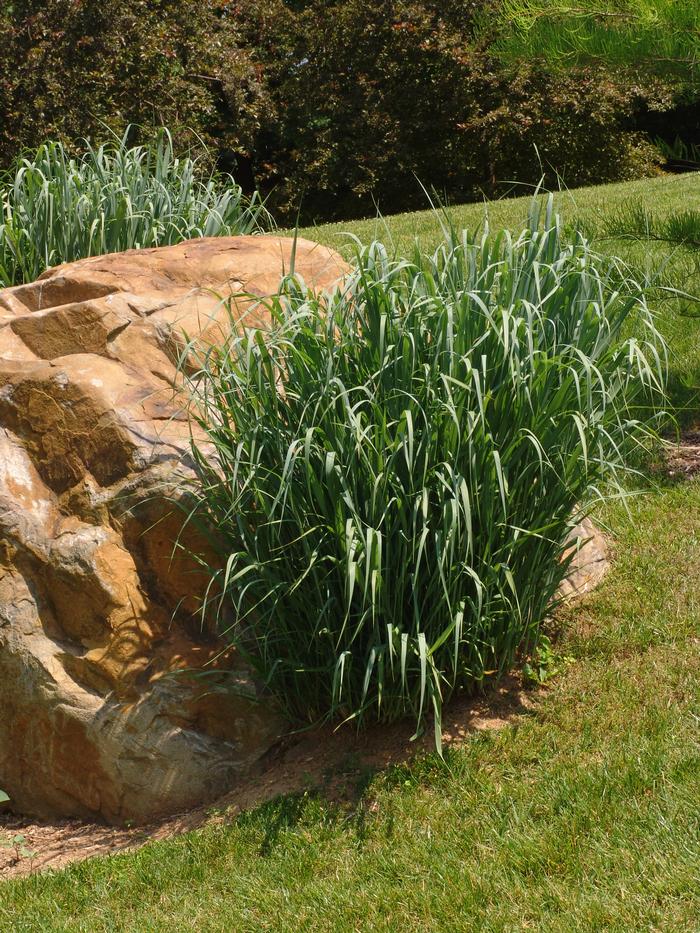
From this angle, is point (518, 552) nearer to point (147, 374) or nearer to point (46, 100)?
point (147, 374)

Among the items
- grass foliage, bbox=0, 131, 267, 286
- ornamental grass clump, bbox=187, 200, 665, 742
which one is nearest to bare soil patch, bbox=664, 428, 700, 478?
ornamental grass clump, bbox=187, 200, 665, 742

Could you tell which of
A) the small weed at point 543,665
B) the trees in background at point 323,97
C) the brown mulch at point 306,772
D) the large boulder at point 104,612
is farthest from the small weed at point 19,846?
the trees in background at point 323,97

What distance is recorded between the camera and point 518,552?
3.35 meters

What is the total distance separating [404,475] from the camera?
323 cm

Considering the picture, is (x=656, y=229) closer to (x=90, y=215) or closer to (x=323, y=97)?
(x=90, y=215)

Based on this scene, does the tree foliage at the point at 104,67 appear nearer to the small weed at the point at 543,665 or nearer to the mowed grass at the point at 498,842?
the small weed at the point at 543,665

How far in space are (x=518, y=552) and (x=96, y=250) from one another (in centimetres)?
315

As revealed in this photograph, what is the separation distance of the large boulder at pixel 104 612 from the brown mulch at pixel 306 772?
87 millimetres

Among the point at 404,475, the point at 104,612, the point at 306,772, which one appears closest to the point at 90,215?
the point at 104,612

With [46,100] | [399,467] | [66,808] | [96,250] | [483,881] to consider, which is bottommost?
[66,808]

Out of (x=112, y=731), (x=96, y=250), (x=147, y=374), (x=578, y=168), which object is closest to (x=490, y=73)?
(x=578, y=168)

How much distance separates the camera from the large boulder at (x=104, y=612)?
3.49m

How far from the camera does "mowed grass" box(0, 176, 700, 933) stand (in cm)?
264

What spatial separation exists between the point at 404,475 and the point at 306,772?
0.99 m
